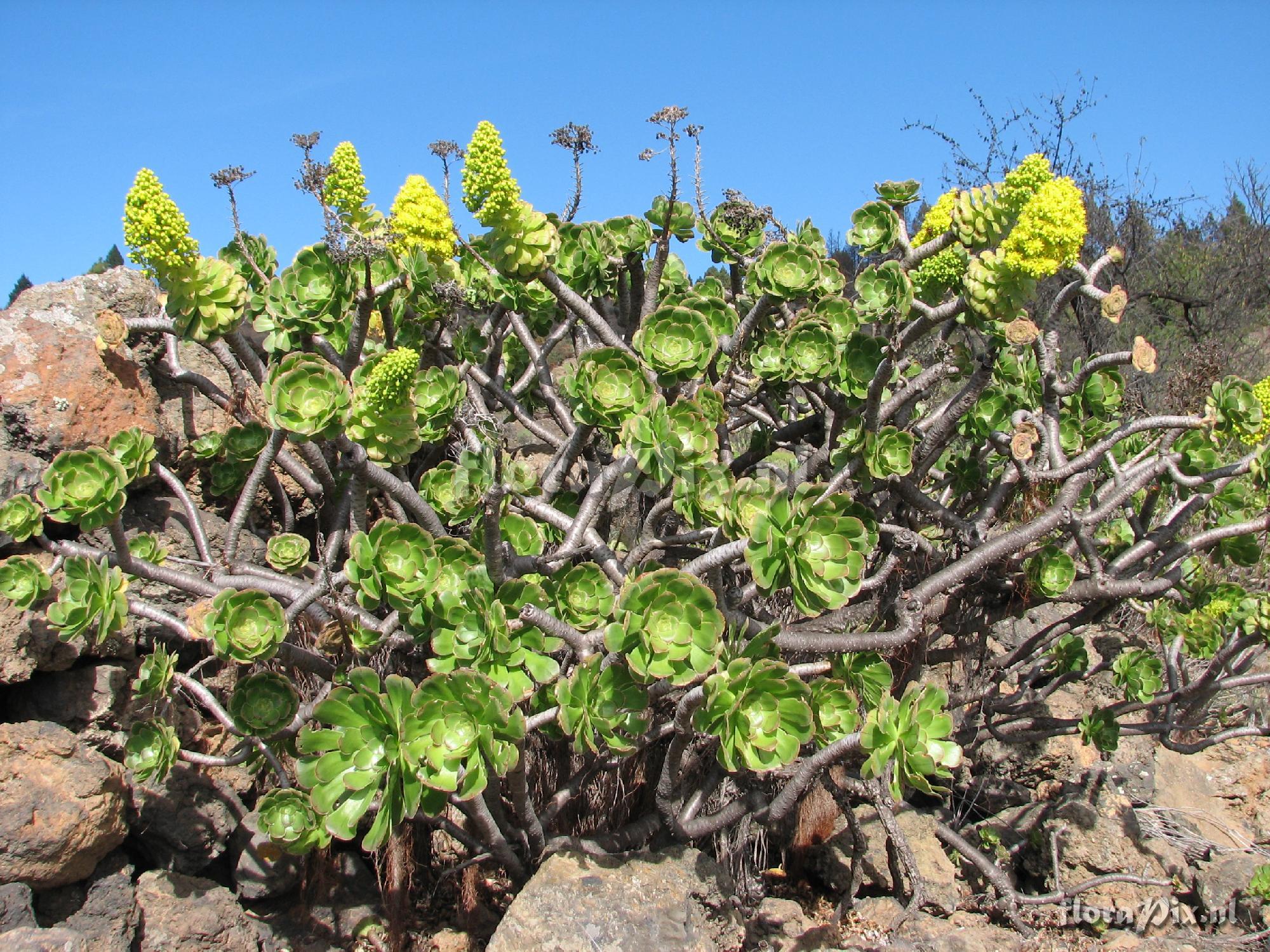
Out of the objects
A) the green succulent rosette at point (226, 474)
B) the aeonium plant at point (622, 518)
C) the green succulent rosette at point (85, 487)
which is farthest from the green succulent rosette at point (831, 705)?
the green succulent rosette at point (226, 474)

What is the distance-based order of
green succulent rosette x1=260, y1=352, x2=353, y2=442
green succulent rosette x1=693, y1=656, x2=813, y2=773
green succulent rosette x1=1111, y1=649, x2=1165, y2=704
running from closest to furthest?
1. green succulent rosette x1=693, y1=656, x2=813, y2=773
2. green succulent rosette x1=260, y1=352, x2=353, y2=442
3. green succulent rosette x1=1111, y1=649, x2=1165, y2=704

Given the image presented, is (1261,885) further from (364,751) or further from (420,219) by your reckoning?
(420,219)

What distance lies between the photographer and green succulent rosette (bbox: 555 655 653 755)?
1.92m

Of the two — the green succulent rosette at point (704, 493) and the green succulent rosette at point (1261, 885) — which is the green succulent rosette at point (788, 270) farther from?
the green succulent rosette at point (1261, 885)

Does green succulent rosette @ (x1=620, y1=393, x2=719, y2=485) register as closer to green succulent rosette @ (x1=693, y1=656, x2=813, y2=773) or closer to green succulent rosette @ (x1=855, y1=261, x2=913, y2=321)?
green succulent rosette @ (x1=693, y1=656, x2=813, y2=773)

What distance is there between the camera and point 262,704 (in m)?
2.39

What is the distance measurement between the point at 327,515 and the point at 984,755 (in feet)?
8.67

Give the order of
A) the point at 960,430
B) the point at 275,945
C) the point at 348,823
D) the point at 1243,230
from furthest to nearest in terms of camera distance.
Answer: the point at 1243,230
the point at 960,430
the point at 275,945
the point at 348,823

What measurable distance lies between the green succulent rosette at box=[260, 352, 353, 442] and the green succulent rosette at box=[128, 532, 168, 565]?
694 millimetres

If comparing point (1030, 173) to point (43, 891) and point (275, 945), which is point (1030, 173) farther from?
point (43, 891)

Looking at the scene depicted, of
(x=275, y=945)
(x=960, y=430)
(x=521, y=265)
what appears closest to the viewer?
(x=521, y=265)

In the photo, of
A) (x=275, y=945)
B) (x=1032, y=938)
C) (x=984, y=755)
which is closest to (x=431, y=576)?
(x=275, y=945)

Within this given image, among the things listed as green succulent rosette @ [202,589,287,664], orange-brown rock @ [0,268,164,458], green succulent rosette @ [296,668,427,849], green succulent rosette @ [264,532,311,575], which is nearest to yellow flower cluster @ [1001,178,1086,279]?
green succulent rosette @ [296,668,427,849]

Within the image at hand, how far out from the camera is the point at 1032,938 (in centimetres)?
287
